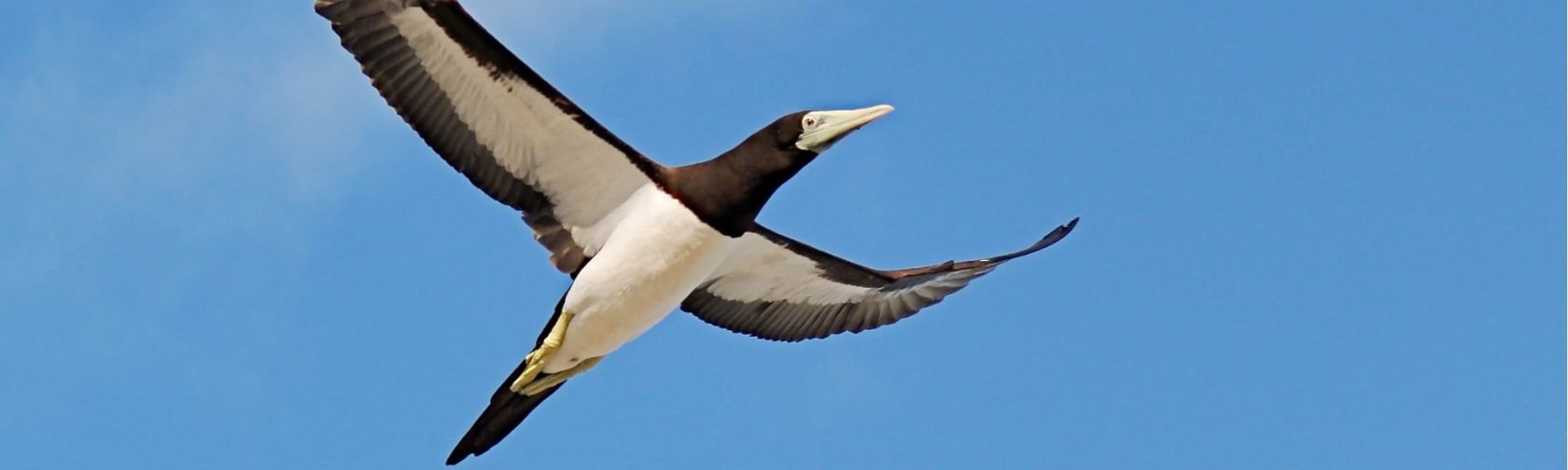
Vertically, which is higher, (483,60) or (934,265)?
(483,60)

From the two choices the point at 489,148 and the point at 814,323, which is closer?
the point at 489,148

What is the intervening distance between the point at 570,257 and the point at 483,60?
2.02 metres

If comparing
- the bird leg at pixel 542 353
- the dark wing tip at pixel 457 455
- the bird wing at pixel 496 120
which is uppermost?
the bird wing at pixel 496 120

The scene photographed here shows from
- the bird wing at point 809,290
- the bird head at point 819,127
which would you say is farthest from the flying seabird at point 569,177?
the bird wing at point 809,290

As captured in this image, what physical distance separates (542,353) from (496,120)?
1.97 meters

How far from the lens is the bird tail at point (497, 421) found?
73.8ft

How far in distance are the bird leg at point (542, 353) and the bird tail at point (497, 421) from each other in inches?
6.1

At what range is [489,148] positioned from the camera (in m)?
22.0

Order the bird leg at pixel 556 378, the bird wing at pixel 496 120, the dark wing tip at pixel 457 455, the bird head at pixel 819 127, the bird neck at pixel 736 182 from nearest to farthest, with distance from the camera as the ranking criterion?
the bird wing at pixel 496 120
the bird head at pixel 819 127
the bird neck at pixel 736 182
the bird leg at pixel 556 378
the dark wing tip at pixel 457 455

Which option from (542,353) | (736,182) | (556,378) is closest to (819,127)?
(736,182)

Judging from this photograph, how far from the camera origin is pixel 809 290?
24.1m

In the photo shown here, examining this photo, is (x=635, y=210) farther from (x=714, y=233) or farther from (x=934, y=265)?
(x=934, y=265)

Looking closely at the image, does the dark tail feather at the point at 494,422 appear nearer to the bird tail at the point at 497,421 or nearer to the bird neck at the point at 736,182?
the bird tail at the point at 497,421

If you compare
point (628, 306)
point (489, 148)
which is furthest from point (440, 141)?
point (628, 306)
